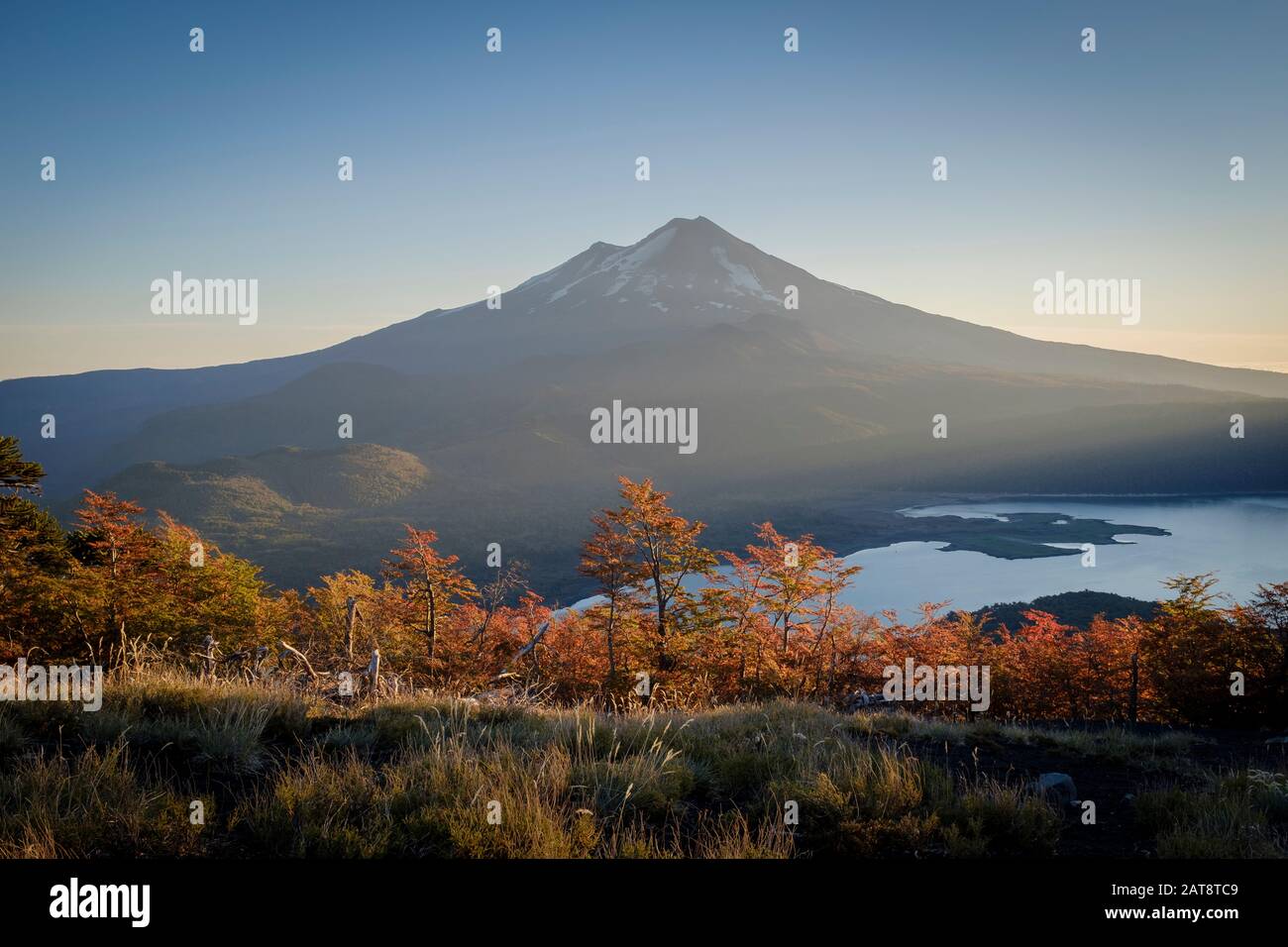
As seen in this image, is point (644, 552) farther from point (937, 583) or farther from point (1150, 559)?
point (1150, 559)

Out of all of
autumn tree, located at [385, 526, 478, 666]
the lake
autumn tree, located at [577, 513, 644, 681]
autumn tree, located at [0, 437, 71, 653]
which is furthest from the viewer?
the lake

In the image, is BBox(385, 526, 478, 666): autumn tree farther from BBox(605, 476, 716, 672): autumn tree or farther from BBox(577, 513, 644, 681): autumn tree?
BBox(605, 476, 716, 672): autumn tree

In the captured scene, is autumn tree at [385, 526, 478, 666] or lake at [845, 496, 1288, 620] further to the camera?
lake at [845, 496, 1288, 620]

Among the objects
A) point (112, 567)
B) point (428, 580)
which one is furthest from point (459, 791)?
point (112, 567)

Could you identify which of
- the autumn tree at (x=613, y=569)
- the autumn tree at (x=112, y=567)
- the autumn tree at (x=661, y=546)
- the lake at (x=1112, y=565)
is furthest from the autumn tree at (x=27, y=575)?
the lake at (x=1112, y=565)

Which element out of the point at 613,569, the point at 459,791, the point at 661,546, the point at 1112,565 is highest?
the point at 459,791

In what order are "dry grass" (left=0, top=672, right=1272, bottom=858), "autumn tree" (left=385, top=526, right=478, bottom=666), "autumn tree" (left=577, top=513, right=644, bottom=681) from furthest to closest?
"autumn tree" (left=385, top=526, right=478, bottom=666) < "autumn tree" (left=577, top=513, right=644, bottom=681) < "dry grass" (left=0, top=672, right=1272, bottom=858)

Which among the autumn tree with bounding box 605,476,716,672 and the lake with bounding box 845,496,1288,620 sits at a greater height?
the autumn tree with bounding box 605,476,716,672

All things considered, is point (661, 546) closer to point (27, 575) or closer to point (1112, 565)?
point (27, 575)

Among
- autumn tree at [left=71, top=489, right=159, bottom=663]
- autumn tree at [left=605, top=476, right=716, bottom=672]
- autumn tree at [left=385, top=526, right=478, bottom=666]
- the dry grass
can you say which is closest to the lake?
autumn tree at [left=605, top=476, right=716, bottom=672]
